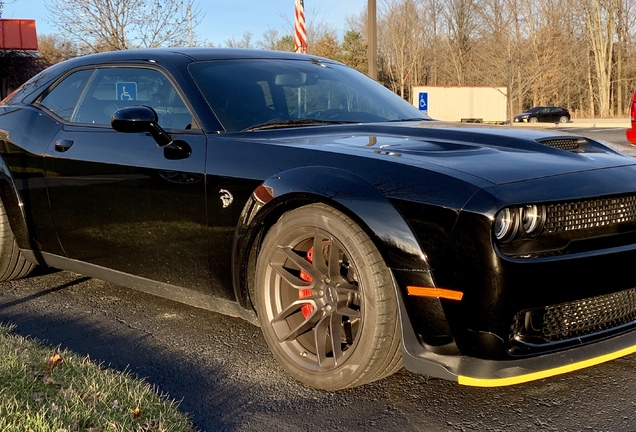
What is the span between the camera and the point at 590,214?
8.86 feet

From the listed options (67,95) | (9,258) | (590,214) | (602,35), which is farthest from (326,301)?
(602,35)

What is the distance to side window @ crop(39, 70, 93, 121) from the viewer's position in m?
4.41

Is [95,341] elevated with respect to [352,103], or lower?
lower

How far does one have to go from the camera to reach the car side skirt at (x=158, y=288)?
3395 mm

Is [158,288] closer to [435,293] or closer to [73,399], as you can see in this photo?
[73,399]

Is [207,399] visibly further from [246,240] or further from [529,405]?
[529,405]

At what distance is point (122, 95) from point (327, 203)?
1.90 metres

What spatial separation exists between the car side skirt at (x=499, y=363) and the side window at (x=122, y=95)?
69.6 inches

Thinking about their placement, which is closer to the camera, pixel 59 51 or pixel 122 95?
pixel 122 95

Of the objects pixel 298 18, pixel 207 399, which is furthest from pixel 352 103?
pixel 298 18

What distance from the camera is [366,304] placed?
9.02 ft

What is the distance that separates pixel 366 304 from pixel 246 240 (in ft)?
2.36

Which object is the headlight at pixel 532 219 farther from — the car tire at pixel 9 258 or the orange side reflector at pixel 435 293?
the car tire at pixel 9 258

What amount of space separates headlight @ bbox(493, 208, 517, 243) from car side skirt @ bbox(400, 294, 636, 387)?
438mm
